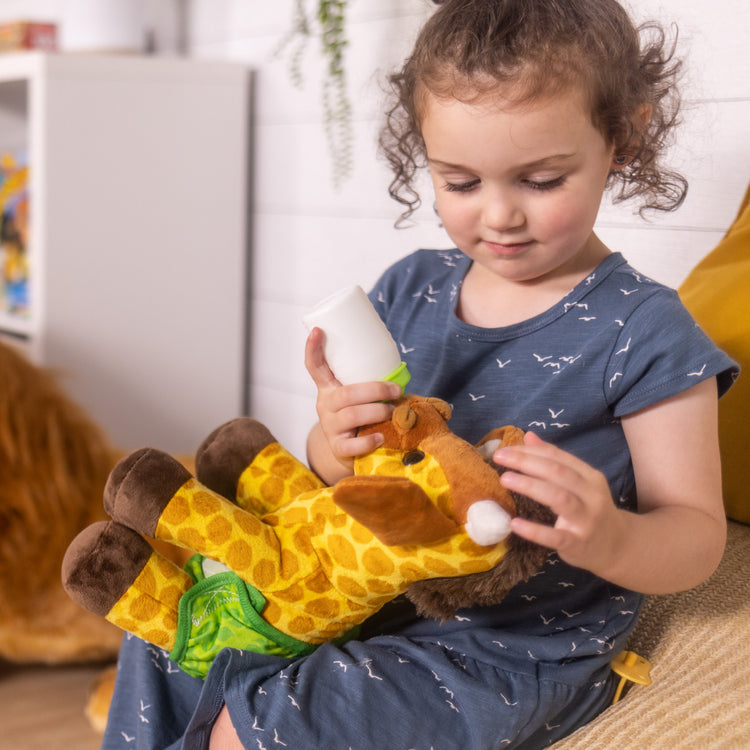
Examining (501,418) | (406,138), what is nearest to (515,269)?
(501,418)

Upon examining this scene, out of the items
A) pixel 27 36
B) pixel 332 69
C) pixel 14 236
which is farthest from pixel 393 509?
pixel 27 36

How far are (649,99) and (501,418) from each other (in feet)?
0.99

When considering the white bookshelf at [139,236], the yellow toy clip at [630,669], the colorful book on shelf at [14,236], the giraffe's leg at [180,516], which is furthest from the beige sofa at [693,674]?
the colorful book on shelf at [14,236]

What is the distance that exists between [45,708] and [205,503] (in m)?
0.82

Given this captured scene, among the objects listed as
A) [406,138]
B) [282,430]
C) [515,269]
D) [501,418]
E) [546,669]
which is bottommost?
[282,430]

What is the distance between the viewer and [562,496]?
539 mm

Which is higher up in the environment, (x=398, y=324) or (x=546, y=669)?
(x=398, y=324)

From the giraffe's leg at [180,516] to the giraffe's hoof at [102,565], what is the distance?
0.05ft

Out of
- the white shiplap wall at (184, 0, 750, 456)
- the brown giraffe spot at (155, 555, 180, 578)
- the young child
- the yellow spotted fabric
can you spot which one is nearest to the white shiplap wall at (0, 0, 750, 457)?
the white shiplap wall at (184, 0, 750, 456)

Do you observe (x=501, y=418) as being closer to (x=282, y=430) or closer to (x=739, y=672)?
(x=739, y=672)

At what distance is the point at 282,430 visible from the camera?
192 cm

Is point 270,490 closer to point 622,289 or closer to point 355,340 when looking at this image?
point 355,340

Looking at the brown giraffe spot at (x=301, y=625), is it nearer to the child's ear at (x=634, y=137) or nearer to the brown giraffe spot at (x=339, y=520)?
the brown giraffe spot at (x=339, y=520)

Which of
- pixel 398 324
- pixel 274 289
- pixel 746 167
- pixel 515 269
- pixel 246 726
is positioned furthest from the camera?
pixel 274 289
